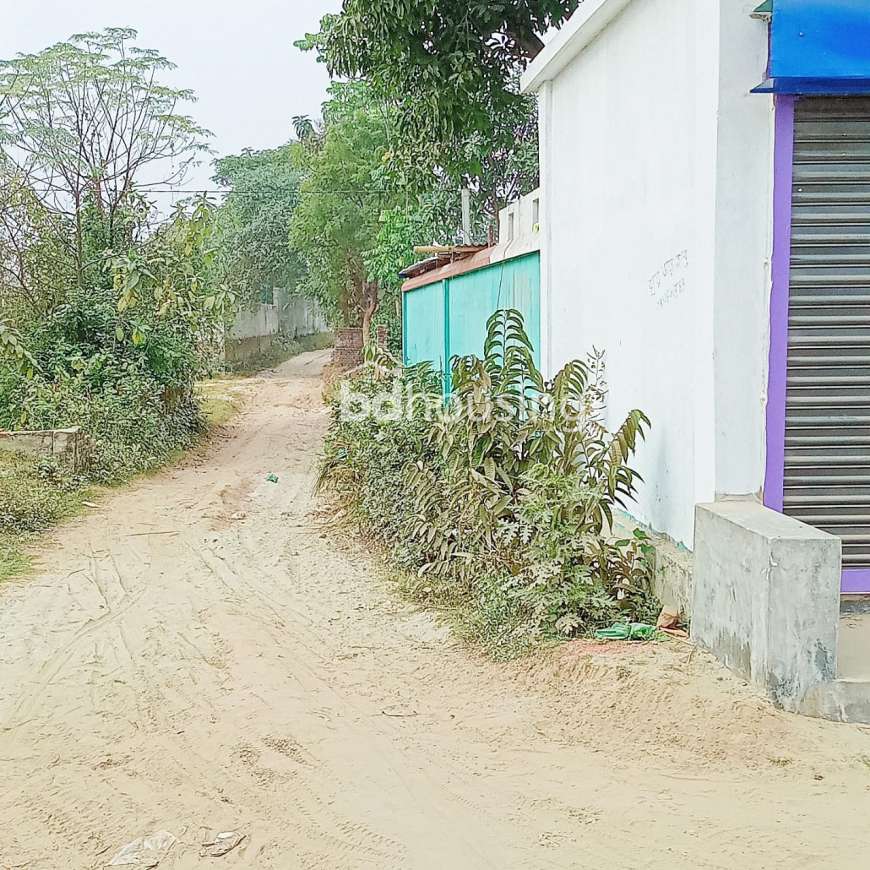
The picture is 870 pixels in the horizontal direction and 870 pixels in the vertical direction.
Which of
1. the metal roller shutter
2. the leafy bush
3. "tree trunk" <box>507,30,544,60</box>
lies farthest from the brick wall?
the metal roller shutter

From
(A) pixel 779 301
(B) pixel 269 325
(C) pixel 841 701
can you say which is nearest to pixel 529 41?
(A) pixel 779 301

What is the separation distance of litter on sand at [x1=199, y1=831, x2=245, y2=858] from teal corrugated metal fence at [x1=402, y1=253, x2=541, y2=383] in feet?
16.4

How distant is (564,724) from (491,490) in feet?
6.01

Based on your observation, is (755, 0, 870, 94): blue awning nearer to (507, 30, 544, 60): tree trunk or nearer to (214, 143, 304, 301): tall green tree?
(507, 30, 544, 60): tree trunk

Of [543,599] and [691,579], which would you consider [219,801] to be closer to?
[543,599]

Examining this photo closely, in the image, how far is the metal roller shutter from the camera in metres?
4.36

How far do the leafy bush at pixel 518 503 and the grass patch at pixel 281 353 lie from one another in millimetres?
20554

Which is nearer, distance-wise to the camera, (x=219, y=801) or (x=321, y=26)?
(x=219, y=801)

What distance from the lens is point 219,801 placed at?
11.8 ft

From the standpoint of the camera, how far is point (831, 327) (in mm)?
4434

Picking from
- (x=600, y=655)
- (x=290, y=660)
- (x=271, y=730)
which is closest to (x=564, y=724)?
(x=600, y=655)

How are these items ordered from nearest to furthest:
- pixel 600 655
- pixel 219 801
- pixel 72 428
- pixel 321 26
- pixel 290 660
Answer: pixel 219 801, pixel 600 655, pixel 290 660, pixel 72 428, pixel 321 26

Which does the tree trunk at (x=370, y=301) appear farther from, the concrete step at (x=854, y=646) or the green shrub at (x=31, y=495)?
the concrete step at (x=854, y=646)

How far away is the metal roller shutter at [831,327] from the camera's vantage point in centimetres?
436
